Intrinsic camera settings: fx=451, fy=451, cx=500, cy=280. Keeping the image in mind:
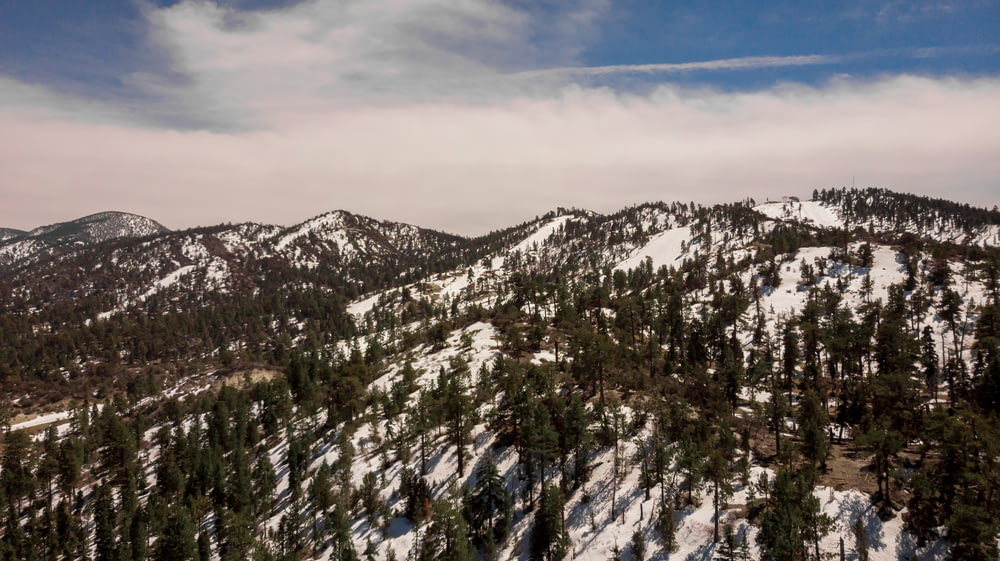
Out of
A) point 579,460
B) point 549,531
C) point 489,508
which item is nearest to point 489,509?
point 489,508

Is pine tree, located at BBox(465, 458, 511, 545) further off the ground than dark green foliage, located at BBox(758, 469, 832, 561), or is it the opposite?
dark green foliage, located at BBox(758, 469, 832, 561)

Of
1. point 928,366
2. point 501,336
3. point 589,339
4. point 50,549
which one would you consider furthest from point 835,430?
point 50,549

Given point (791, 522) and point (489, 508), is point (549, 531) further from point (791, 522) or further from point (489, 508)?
point (791, 522)

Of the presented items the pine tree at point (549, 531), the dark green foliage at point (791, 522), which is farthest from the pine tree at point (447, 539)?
the dark green foliage at point (791, 522)

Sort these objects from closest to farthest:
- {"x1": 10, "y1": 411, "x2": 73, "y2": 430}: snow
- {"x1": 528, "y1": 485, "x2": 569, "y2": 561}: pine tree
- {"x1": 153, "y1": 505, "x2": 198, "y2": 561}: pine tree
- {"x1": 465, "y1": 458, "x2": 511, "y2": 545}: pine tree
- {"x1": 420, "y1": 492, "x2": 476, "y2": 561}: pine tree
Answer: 1. {"x1": 420, "y1": 492, "x2": 476, "y2": 561}: pine tree
2. {"x1": 528, "y1": 485, "x2": 569, "y2": 561}: pine tree
3. {"x1": 465, "y1": 458, "x2": 511, "y2": 545}: pine tree
4. {"x1": 153, "y1": 505, "x2": 198, "y2": 561}: pine tree
5. {"x1": 10, "y1": 411, "x2": 73, "y2": 430}: snow

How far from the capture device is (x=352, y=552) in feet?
180

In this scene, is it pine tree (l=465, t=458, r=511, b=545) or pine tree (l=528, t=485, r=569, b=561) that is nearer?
pine tree (l=528, t=485, r=569, b=561)

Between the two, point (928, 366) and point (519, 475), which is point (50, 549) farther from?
point (928, 366)

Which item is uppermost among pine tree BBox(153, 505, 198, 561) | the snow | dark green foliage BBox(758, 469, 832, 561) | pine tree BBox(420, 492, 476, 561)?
dark green foliage BBox(758, 469, 832, 561)

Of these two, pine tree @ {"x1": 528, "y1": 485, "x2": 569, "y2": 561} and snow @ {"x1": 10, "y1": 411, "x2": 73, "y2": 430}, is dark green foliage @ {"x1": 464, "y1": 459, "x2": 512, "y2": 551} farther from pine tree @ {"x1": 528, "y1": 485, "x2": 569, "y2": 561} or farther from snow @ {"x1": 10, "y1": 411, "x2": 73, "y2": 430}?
snow @ {"x1": 10, "y1": 411, "x2": 73, "y2": 430}

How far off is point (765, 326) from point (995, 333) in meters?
51.2

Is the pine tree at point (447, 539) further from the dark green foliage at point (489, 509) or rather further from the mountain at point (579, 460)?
the dark green foliage at point (489, 509)

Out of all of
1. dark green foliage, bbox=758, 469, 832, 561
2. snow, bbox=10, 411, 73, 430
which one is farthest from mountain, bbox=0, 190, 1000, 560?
snow, bbox=10, 411, 73, 430

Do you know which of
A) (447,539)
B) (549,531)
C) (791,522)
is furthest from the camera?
(447,539)
